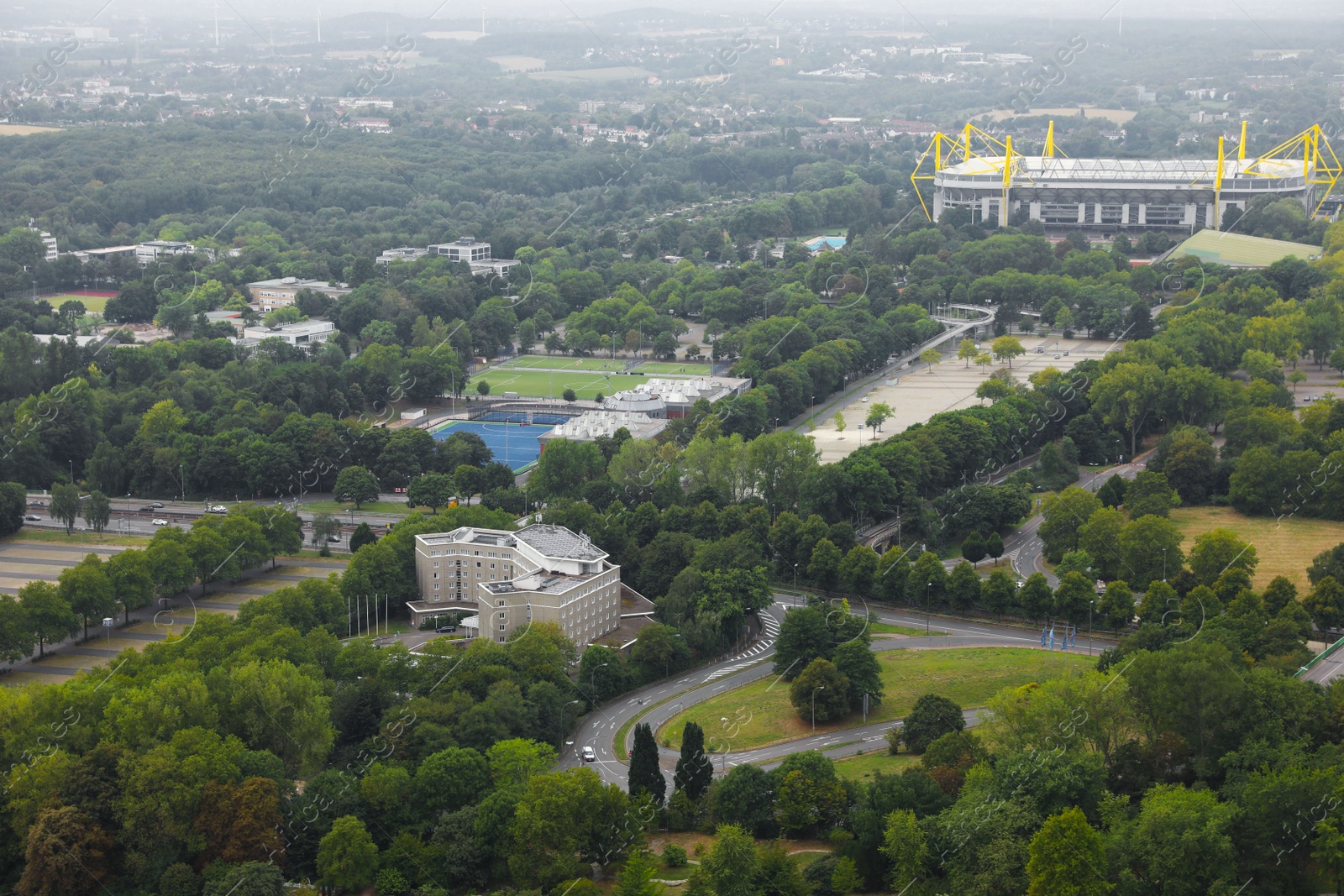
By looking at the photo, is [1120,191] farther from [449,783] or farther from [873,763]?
[449,783]

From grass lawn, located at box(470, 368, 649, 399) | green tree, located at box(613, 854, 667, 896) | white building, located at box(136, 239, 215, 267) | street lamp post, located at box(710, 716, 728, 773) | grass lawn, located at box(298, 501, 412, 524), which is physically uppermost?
green tree, located at box(613, 854, 667, 896)

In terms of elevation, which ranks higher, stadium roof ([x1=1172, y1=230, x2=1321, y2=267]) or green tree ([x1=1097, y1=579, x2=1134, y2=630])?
stadium roof ([x1=1172, y1=230, x2=1321, y2=267])

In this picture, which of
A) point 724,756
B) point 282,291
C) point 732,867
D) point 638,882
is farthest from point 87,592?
point 282,291

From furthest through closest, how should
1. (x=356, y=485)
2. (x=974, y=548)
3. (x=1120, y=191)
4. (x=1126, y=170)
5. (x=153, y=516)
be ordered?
1. (x=1126, y=170)
2. (x=1120, y=191)
3. (x=356, y=485)
4. (x=153, y=516)
5. (x=974, y=548)

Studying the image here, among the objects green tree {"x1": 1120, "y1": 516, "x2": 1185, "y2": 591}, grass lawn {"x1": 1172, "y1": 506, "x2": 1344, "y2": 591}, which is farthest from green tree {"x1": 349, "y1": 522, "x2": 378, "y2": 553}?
grass lawn {"x1": 1172, "y1": 506, "x2": 1344, "y2": 591}

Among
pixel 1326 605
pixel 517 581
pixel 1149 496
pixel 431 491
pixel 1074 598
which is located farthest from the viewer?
pixel 431 491

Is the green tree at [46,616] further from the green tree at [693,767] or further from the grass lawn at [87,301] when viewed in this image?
the grass lawn at [87,301]

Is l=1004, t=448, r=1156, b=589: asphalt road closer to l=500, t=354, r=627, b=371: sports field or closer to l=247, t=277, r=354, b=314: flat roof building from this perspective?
l=500, t=354, r=627, b=371: sports field
